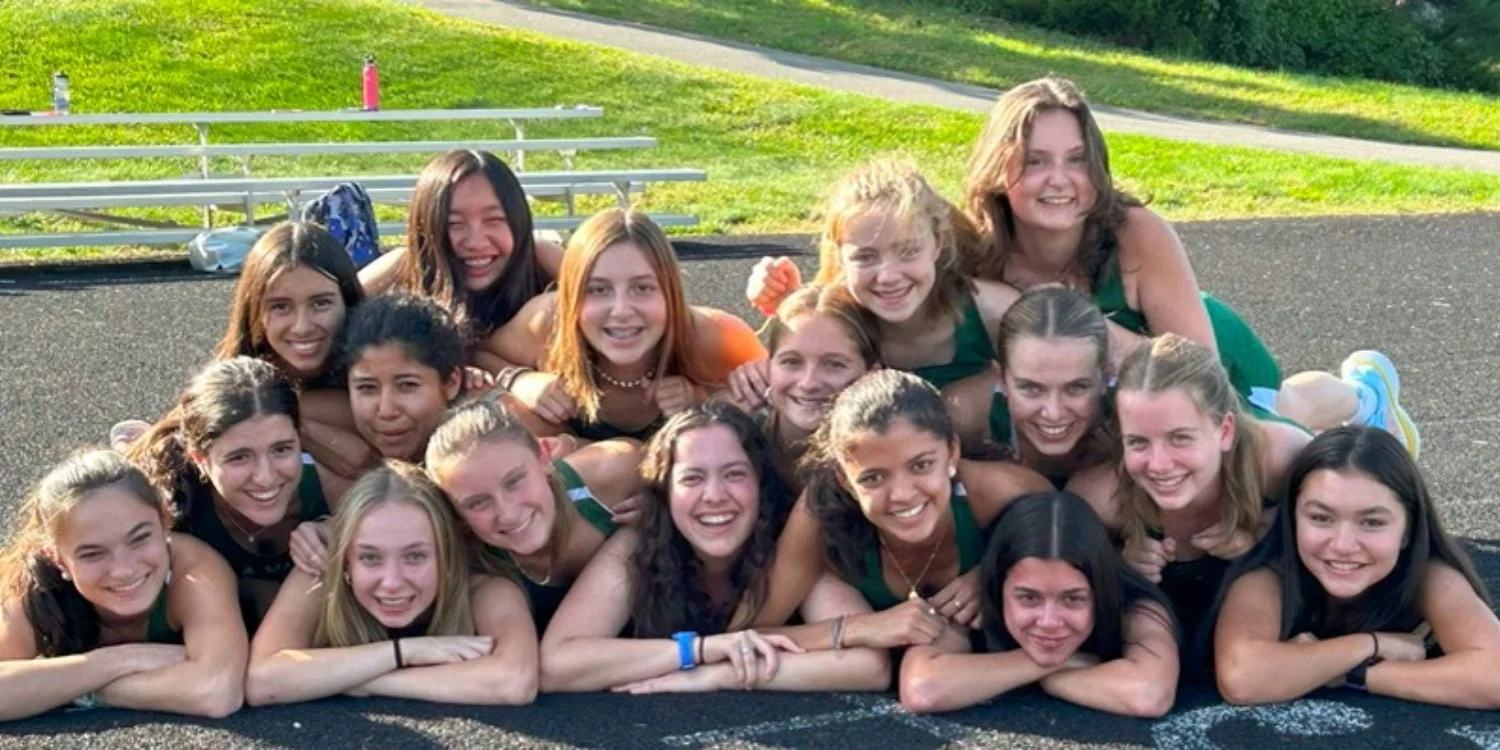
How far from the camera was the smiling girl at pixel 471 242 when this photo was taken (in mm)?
5352

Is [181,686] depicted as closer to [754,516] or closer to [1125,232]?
[754,516]

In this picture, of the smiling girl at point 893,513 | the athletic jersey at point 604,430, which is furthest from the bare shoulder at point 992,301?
the athletic jersey at point 604,430

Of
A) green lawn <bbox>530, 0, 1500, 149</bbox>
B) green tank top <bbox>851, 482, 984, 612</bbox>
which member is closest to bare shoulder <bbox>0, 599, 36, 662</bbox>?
green tank top <bbox>851, 482, 984, 612</bbox>

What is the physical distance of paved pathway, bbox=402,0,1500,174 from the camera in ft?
51.6

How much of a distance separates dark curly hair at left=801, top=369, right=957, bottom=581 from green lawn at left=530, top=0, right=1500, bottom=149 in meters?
13.6

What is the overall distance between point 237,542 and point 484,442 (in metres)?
0.75

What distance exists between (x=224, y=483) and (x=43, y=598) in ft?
1.59

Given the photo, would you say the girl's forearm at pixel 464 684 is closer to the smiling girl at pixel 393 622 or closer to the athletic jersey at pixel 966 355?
the smiling girl at pixel 393 622

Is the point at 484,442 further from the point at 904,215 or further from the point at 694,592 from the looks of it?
the point at 904,215

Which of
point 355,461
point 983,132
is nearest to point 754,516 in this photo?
point 355,461

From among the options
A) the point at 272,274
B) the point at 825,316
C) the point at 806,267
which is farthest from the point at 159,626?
the point at 806,267

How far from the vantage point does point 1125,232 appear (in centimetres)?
516

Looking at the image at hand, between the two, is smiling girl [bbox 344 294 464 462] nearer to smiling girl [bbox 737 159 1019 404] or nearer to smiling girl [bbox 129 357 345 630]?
smiling girl [bbox 129 357 345 630]

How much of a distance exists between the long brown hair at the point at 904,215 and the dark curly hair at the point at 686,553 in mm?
633
